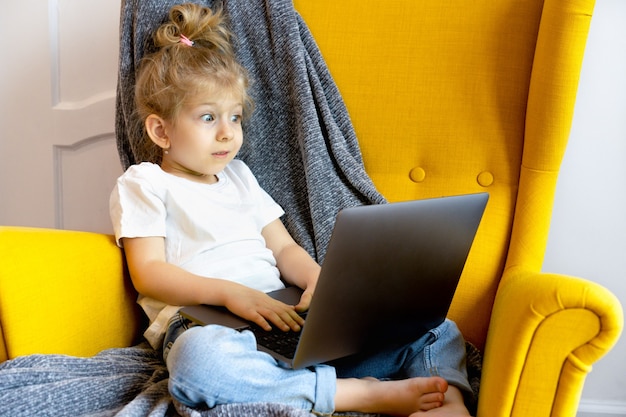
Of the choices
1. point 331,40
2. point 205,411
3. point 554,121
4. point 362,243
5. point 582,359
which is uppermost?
point 331,40

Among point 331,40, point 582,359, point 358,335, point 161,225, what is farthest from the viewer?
point 331,40

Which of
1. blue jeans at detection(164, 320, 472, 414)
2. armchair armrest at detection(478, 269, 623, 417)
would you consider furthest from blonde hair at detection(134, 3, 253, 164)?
armchair armrest at detection(478, 269, 623, 417)

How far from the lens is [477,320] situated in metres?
1.30

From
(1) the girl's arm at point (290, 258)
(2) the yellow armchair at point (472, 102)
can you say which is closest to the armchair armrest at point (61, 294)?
(1) the girl's arm at point (290, 258)

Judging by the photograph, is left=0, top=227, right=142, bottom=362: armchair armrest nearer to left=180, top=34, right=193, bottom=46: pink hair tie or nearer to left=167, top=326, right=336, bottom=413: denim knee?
left=167, top=326, right=336, bottom=413: denim knee

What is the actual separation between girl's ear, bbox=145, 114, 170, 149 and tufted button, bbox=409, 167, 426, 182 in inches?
18.6

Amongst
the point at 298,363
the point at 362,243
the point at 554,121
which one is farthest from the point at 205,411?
the point at 554,121

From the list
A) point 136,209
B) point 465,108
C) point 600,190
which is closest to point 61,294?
point 136,209

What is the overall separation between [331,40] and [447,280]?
0.60m

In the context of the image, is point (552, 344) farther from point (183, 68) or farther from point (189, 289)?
point (183, 68)

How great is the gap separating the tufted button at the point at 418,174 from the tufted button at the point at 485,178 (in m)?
0.11

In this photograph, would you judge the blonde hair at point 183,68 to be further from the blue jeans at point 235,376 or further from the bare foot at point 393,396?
the bare foot at point 393,396

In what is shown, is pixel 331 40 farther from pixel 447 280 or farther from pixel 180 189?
pixel 447 280

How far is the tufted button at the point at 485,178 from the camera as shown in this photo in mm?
1346
